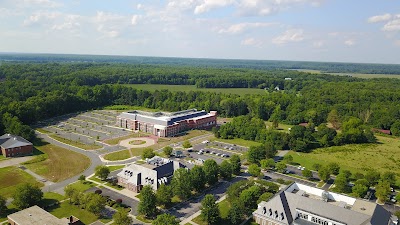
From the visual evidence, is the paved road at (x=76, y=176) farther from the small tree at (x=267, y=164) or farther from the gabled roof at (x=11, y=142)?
the small tree at (x=267, y=164)

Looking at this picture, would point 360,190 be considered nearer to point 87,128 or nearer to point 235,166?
point 235,166

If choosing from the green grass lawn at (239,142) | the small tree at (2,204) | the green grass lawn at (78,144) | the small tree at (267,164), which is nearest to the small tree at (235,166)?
the small tree at (267,164)

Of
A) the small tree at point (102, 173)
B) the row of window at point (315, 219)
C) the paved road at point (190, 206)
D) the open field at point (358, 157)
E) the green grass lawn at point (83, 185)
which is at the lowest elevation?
the green grass lawn at point (83, 185)

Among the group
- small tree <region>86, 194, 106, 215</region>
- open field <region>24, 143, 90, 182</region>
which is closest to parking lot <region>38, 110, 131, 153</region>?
open field <region>24, 143, 90, 182</region>

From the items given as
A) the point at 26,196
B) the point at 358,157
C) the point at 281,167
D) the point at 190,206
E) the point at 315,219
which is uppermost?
the point at 315,219

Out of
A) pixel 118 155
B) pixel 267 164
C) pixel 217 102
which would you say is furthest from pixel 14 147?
pixel 217 102

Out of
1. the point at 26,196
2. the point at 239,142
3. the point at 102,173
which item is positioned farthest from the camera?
the point at 239,142
